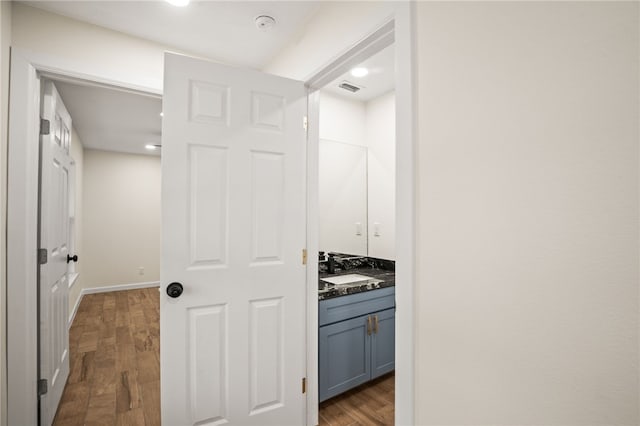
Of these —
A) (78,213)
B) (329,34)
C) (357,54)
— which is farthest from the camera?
(78,213)

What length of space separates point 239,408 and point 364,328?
3.27ft

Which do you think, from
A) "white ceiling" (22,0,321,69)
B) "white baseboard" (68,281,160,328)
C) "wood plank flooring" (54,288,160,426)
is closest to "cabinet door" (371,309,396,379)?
"wood plank flooring" (54,288,160,426)

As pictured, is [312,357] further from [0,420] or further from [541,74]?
[541,74]

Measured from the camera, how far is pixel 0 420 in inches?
59.1

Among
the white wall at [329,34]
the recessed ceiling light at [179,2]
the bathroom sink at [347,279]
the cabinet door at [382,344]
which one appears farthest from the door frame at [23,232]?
the cabinet door at [382,344]

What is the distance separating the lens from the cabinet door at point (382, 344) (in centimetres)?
232

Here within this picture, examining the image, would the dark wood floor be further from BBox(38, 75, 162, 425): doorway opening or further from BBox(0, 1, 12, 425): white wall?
BBox(0, 1, 12, 425): white wall

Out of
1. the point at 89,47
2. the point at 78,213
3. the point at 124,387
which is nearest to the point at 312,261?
the point at 89,47

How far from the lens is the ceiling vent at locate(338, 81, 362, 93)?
268 cm

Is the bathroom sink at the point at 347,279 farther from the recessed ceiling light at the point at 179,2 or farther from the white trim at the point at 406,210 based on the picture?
the recessed ceiling light at the point at 179,2

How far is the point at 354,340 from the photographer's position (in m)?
2.21

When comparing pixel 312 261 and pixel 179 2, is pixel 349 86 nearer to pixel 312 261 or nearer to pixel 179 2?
pixel 179 2

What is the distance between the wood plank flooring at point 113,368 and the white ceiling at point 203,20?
246 centimetres

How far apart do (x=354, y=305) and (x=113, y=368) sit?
225 centimetres
